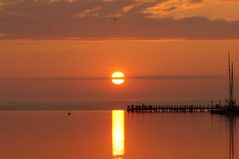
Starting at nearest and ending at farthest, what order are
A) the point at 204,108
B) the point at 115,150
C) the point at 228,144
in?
the point at 115,150 → the point at 228,144 → the point at 204,108

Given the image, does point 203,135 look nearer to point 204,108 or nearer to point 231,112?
point 231,112

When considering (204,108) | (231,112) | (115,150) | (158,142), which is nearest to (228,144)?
(158,142)

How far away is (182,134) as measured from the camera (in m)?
64.6

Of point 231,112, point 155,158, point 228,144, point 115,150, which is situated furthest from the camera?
point 231,112

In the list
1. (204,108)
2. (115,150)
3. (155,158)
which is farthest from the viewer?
(204,108)

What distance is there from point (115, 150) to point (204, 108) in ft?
343

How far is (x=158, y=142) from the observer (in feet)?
180

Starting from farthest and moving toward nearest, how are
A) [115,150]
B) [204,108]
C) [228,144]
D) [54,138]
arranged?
[204,108]
[54,138]
[228,144]
[115,150]

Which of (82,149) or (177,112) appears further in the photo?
(177,112)

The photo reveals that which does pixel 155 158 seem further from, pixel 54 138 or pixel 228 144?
pixel 54 138

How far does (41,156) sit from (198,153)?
1080 cm

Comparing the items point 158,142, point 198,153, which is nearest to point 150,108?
point 158,142

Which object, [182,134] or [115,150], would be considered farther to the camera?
[182,134]

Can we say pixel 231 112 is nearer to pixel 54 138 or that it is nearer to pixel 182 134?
pixel 182 134
